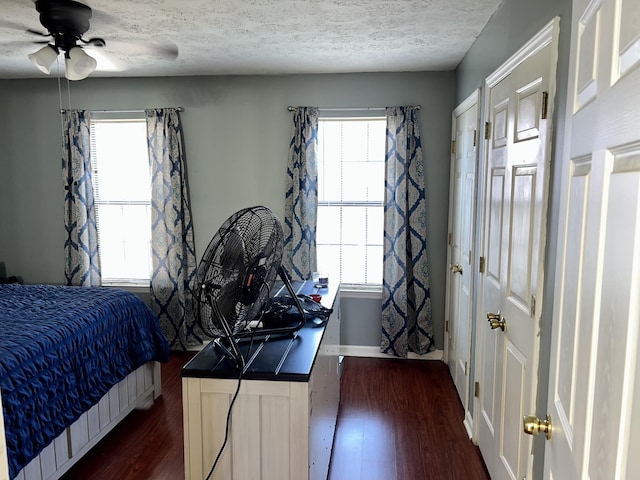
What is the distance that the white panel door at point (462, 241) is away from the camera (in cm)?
287

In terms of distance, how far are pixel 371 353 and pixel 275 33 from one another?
2652mm

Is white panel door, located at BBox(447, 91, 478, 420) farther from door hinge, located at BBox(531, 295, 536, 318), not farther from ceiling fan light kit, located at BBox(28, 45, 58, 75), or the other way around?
ceiling fan light kit, located at BBox(28, 45, 58, 75)

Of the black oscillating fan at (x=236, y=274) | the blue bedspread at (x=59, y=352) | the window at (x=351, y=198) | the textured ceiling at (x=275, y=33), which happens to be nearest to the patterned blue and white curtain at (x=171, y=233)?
the textured ceiling at (x=275, y=33)

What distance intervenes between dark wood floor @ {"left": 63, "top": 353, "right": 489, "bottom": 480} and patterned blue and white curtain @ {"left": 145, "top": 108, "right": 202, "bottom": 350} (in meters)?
0.60

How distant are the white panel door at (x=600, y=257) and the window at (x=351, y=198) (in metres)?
2.95

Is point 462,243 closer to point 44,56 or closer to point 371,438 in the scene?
point 371,438

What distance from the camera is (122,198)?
164 inches

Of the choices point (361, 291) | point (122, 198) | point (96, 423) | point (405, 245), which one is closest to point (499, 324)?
point (405, 245)

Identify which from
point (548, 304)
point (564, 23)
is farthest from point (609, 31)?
point (548, 304)

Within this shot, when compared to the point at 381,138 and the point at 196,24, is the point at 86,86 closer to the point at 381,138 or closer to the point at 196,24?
the point at 196,24

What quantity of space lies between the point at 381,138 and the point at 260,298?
246 cm

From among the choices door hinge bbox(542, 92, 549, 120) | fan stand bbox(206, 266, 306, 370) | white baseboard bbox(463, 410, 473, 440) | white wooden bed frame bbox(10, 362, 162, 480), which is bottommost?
white baseboard bbox(463, 410, 473, 440)

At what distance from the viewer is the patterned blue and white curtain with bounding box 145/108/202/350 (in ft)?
12.8

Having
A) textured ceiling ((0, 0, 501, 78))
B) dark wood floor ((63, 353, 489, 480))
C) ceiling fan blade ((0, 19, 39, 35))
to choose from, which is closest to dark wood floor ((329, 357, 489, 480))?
dark wood floor ((63, 353, 489, 480))
